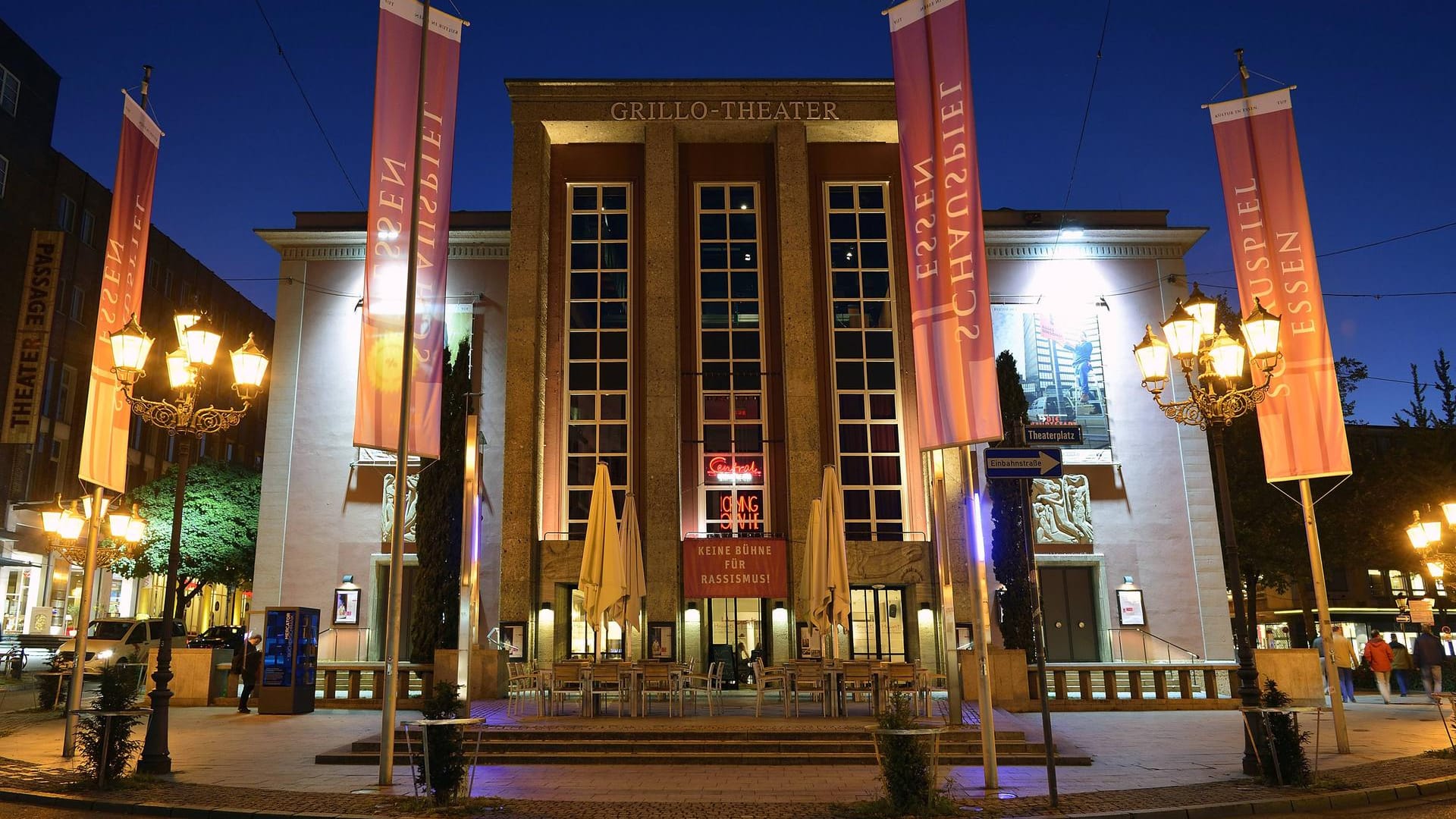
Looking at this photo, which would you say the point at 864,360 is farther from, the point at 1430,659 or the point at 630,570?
the point at 1430,659

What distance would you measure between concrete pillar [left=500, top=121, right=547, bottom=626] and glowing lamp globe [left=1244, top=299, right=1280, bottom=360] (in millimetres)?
16607

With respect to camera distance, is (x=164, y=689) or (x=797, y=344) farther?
(x=797, y=344)

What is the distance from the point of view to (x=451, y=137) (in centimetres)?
1451

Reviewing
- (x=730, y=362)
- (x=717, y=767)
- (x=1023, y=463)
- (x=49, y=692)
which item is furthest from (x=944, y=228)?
(x=49, y=692)

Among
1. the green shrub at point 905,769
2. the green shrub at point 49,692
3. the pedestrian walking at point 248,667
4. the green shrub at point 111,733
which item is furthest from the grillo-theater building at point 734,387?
the green shrub at point 905,769

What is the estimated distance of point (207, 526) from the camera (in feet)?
125

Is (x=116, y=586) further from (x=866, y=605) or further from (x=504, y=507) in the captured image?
(x=866, y=605)

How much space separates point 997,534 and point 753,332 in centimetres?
851

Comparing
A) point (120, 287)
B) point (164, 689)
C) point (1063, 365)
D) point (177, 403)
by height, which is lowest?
point (164, 689)

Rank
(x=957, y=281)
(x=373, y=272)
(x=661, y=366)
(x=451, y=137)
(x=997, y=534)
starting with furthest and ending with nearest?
(x=661, y=366), (x=997, y=534), (x=451, y=137), (x=373, y=272), (x=957, y=281)

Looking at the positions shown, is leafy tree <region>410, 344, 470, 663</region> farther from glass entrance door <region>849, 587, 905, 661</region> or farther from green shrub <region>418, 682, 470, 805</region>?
green shrub <region>418, 682, 470, 805</region>

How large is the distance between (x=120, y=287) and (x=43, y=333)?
2841 cm

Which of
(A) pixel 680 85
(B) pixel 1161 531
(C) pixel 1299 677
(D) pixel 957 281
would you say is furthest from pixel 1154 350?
(A) pixel 680 85

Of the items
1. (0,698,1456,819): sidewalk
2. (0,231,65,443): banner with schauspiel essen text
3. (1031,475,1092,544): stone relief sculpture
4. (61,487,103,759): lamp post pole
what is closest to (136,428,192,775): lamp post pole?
(0,698,1456,819): sidewalk
